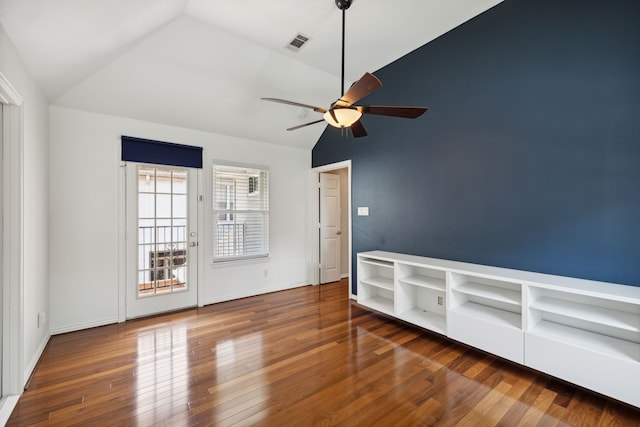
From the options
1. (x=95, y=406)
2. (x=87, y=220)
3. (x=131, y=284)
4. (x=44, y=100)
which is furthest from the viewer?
(x=131, y=284)

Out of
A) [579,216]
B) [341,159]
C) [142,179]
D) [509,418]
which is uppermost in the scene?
[341,159]

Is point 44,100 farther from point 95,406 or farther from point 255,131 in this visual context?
point 95,406

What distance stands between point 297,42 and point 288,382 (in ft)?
11.2

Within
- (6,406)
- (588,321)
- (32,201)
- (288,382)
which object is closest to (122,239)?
(32,201)

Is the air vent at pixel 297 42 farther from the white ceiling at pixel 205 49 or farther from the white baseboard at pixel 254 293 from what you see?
the white baseboard at pixel 254 293

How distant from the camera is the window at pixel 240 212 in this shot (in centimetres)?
428

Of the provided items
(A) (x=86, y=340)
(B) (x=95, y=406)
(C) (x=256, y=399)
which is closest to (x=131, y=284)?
(A) (x=86, y=340)

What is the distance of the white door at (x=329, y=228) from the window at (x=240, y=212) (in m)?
1.12

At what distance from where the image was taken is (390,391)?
213 cm

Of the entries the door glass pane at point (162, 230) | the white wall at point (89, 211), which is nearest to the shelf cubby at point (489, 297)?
the white wall at point (89, 211)

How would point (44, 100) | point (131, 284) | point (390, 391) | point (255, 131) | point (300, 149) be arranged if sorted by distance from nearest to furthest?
point (390, 391)
point (44, 100)
point (131, 284)
point (255, 131)
point (300, 149)

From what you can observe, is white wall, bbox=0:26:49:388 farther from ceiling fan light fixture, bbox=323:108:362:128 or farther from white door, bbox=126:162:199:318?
ceiling fan light fixture, bbox=323:108:362:128

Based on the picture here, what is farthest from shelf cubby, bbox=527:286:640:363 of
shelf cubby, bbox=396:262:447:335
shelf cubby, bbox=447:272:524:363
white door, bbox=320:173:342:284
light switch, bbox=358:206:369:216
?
white door, bbox=320:173:342:284

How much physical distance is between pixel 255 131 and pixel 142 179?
5.68ft
